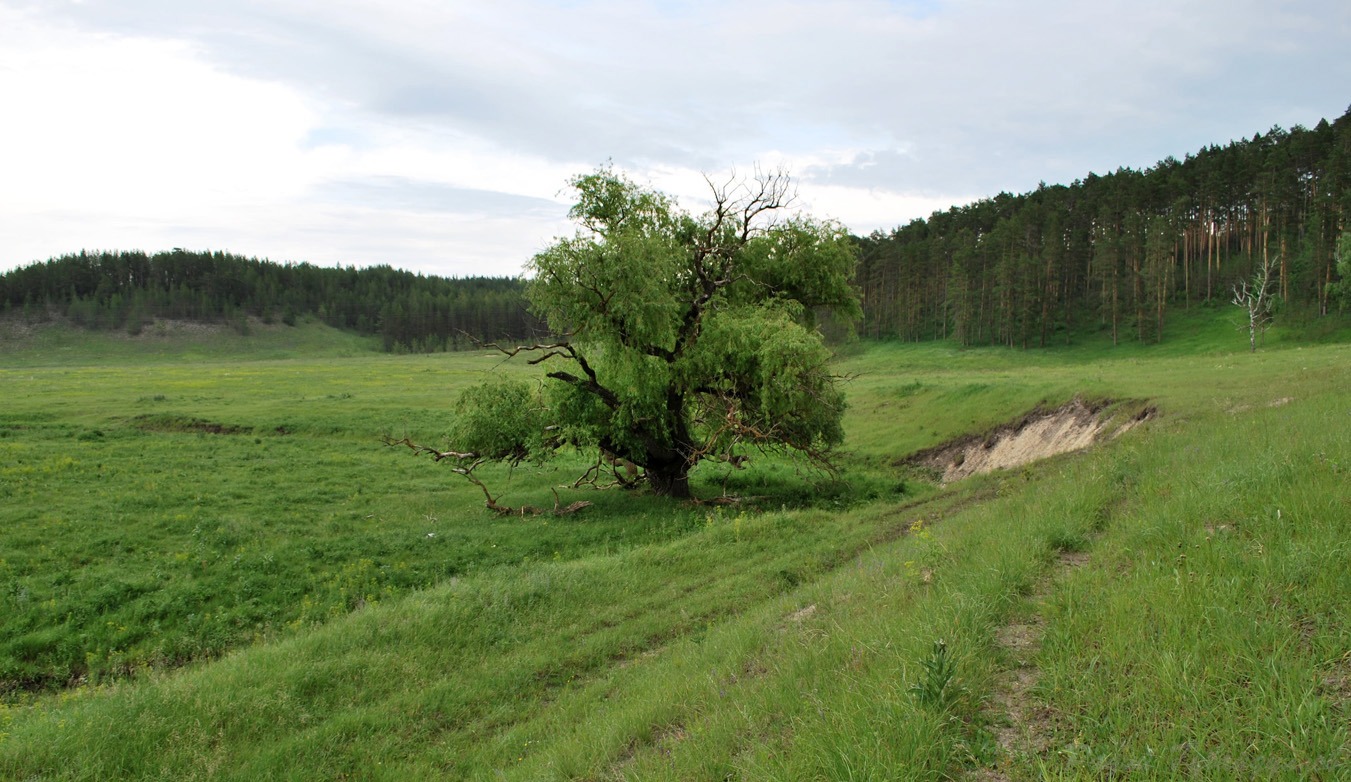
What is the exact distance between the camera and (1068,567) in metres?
7.27

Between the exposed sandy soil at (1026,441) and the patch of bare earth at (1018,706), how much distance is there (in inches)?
824

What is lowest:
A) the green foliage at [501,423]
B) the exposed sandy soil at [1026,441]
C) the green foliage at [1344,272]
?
the exposed sandy soil at [1026,441]

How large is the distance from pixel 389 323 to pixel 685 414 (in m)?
161

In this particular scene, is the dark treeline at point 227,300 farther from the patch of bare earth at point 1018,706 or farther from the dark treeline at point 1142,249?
the patch of bare earth at point 1018,706

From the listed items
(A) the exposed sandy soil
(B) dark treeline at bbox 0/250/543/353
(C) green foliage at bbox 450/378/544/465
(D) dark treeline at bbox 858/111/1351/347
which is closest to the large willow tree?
(C) green foliage at bbox 450/378/544/465

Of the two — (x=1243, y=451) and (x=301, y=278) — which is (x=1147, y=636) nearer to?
(x=1243, y=451)

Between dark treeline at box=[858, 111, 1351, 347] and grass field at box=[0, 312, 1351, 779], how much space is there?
197ft

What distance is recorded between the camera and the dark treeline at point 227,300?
147250 mm

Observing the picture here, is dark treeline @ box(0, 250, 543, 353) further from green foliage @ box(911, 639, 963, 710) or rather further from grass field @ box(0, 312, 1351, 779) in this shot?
green foliage @ box(911, 639, 963, 710)

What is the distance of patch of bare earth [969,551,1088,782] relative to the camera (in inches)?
169

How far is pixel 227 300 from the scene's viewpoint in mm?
162625

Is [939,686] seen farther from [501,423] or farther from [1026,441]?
[1026,441]

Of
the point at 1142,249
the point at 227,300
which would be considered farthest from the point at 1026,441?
the point at 227,300

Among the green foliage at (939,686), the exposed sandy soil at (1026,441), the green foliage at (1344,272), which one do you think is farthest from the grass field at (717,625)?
the green foliage at (1344,272)
